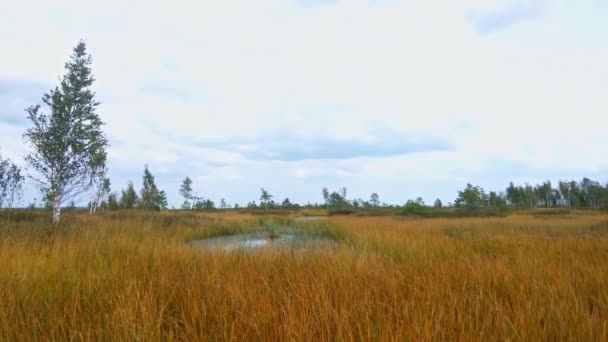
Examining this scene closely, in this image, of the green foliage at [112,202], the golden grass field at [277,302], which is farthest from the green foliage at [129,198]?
the golden grass field at [277,302]

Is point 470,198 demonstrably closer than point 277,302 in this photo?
No

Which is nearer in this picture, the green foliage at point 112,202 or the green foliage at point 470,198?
the green foliage at point 112,202

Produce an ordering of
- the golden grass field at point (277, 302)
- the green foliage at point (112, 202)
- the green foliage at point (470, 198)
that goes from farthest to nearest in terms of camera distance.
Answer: the green foliage at point (470, 198), the green foliage at point (112, 202), the golden grass field at point (277, 302)

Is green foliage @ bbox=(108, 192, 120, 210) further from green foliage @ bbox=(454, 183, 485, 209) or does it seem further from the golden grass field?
green foliage @ bbox=(454, 183, 485, 209)

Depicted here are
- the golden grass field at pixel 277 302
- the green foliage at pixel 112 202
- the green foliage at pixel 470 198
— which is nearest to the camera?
the golden grass field at pixel 277 302

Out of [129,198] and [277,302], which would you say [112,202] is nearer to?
[129,198]

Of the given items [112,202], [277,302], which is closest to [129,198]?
[112,202]

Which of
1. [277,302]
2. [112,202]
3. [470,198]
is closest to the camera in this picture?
[277,302]

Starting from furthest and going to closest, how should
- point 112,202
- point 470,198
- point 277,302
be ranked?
point 470,198 < point 112,202 < point 277,302

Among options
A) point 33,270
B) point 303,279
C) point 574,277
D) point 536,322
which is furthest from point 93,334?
point 574,277

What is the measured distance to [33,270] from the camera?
321 cm

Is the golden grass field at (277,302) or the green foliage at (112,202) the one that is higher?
the green foliage at (112,202)

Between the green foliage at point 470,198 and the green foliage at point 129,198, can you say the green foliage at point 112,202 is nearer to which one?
the green foliage at point 129,198

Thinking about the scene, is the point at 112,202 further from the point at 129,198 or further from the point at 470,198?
the point at 470,198
